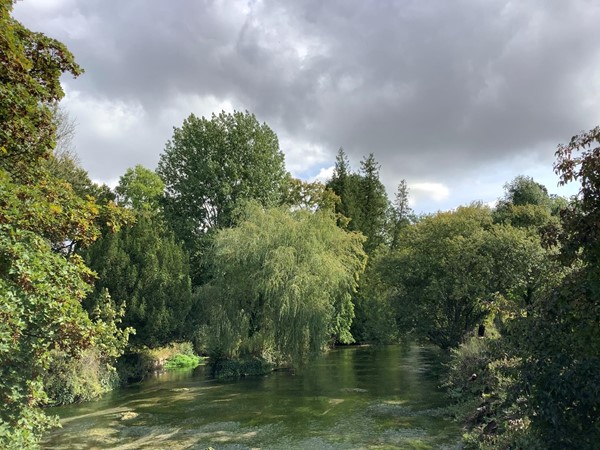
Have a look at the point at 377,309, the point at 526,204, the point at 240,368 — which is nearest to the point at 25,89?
the point at 240,368

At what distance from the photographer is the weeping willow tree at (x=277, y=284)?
81.4 feet

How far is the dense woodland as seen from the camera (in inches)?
240

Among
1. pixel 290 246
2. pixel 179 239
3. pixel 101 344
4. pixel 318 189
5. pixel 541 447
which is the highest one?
pixel 318 189

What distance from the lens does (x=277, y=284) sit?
24.7 metres

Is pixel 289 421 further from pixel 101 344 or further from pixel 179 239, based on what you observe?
pixel 179 239

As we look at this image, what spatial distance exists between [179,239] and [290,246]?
12.7m

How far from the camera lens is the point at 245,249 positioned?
1035 inches

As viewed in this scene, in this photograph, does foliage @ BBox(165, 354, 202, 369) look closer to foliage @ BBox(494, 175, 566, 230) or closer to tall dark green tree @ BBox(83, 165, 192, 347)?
tall dark green tree @ BBox(83, 165, 192, 347)

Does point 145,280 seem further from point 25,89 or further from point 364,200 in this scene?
point 364,200

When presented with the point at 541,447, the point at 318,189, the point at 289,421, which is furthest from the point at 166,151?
the point at 541,447

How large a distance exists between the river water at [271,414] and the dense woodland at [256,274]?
145cm

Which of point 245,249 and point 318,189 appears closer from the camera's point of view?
point 245,249

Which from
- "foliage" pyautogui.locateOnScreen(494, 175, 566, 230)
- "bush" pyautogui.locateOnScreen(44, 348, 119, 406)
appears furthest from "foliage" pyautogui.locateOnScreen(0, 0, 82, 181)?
"foliage" pyautogui.locateOnScreen(494, 175, 566, 230)

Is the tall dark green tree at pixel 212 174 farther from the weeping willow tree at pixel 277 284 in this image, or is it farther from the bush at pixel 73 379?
the bush at pixel 73 379
